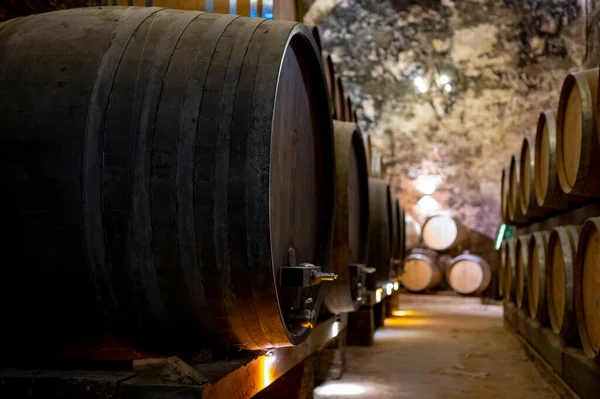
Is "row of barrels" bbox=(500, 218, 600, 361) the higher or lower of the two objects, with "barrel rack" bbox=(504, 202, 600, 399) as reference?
higher

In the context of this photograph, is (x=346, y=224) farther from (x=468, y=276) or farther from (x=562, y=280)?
(x=468, y=276)

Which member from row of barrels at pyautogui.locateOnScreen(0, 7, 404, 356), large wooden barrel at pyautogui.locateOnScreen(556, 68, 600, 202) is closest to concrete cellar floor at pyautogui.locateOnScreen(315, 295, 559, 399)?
large wooden barrel at pyautogui.locateOnScreen(556, 68, 600, 202)

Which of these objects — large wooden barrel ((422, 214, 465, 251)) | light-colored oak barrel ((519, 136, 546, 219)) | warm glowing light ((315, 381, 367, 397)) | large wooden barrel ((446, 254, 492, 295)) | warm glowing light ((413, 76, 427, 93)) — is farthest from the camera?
warm glowing light ((413, 76, 427, 93))

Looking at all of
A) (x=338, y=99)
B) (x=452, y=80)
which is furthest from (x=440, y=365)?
(x=452, y=80)

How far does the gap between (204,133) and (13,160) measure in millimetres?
493

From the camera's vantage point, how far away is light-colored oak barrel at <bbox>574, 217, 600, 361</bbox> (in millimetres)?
3068

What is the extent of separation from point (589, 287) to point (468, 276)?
27.6 ft

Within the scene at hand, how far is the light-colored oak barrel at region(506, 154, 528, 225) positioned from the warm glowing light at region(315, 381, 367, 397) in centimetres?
264

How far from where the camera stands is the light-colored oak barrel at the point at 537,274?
14.6ft

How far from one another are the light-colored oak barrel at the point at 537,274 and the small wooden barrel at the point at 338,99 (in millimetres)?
1720

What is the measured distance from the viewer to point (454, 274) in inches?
452

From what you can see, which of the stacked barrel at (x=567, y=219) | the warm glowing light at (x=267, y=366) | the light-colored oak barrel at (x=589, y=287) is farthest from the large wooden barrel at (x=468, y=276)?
the warm glowing light at (x=267, y=366)

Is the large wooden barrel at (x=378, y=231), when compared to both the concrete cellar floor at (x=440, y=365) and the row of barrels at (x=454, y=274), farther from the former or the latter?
the row of barrels at (x=454, y=274)

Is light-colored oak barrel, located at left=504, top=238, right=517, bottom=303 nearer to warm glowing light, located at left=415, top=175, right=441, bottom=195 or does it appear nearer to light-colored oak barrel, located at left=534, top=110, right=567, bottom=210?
light-colored oak barrel, located at left=534, top=110, right=567, bottom=210
